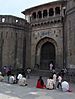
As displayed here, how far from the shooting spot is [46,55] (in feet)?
76.9

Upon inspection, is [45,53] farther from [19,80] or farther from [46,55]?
[19,80]

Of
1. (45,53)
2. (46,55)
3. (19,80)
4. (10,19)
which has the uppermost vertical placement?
(10,19)

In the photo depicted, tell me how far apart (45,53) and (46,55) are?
0.90 feet

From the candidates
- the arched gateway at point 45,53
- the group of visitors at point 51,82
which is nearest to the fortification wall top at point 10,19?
the arched gateway at point 45,53

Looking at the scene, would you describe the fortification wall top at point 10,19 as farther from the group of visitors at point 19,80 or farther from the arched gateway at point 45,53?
the group of visitors at point 19,80

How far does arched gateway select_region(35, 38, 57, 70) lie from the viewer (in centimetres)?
2303

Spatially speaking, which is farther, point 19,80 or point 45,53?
point 45,53

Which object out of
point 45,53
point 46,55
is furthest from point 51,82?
→ point 45,53

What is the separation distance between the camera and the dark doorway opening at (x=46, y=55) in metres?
23.1

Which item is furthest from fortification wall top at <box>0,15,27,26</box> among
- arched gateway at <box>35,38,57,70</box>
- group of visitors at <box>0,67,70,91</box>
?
group of visitors at <box>0,67,70,91</box>

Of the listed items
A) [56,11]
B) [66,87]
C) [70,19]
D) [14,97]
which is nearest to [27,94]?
[14,97]

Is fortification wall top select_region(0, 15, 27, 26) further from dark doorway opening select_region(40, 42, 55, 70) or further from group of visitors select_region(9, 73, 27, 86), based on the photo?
group of visitors select_region(9, 73, 27, 86)

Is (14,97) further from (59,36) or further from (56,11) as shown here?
(56,11)

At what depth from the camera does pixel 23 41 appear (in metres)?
23.7
